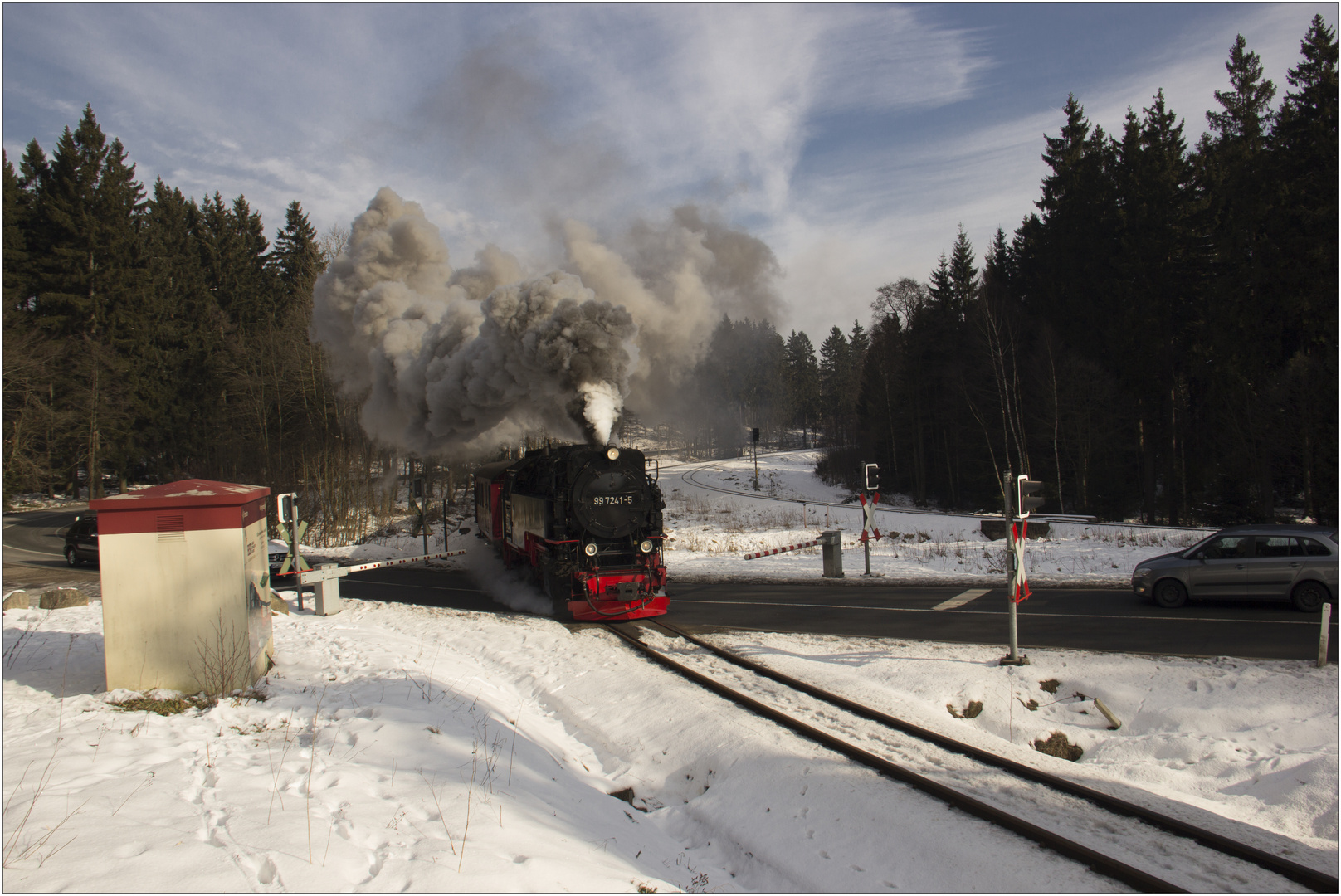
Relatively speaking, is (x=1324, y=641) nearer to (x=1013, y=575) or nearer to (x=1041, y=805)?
(x=1013, y=575)

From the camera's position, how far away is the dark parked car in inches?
817

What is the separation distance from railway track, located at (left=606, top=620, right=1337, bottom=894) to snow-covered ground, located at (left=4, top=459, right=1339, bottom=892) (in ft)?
0.46

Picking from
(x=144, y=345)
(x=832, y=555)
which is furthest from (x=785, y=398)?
(x=832, y=555)

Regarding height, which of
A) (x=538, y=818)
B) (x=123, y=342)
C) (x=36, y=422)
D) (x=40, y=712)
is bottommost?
(x=538, y=818)

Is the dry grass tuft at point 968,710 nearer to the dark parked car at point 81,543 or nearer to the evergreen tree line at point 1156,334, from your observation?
the evergreen tree line at point 1156,334

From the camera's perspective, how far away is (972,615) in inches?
484

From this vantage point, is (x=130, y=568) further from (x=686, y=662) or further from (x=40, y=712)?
(x=686, y=662)

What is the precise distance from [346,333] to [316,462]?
19.3 ft

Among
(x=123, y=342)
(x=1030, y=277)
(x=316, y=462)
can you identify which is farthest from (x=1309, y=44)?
(x=123, y=342)

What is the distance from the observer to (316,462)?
2859 cm

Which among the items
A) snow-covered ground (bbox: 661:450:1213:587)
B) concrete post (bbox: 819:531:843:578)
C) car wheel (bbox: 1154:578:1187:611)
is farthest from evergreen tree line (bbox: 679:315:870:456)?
car wheel (bbox: 1154:578:1187:611)

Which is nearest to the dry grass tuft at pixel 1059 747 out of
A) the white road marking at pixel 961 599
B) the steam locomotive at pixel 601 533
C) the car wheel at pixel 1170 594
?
the white road marking at pixel 961 599

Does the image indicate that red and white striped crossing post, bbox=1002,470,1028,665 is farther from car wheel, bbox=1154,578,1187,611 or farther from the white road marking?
car wheel, bbox=1154,578,1187,611

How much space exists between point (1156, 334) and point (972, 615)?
23.5 meters
